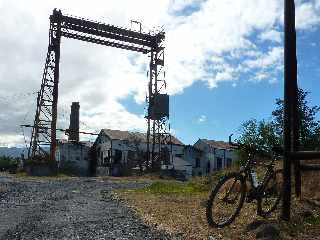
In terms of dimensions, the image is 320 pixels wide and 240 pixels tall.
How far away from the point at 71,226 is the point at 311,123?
79.4 feet

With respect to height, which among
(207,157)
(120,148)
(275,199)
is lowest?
(275,199)

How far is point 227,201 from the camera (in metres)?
7.35

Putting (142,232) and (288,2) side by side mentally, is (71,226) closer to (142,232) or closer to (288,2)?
(142,232)

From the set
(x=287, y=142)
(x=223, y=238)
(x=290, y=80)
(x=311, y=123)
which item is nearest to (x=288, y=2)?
(x=290, y=80)

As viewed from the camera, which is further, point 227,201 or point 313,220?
point 227,201

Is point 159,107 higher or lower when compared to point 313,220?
higher

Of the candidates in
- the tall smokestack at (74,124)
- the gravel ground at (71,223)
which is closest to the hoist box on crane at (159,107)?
the tall smokestack at (74,124)

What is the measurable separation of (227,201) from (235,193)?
0.22 m

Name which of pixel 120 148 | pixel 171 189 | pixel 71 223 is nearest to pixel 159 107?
pixel 120 148

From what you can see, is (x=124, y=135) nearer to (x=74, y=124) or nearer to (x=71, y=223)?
(x=74, y=124)

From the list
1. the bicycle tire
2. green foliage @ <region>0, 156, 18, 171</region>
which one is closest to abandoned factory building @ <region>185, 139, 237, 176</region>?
green foliage @ <region>0, 156, 18, 171</region>

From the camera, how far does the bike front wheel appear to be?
7.12 metres

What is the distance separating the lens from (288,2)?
7922 mm

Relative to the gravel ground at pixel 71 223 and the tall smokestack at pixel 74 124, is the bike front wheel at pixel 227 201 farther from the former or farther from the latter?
the tall smokestack at pixel 74 124
